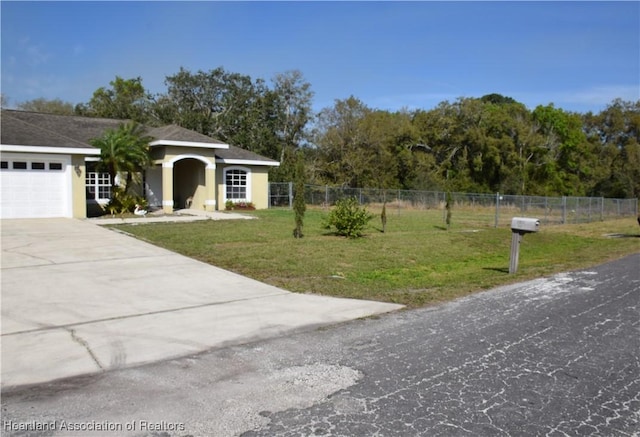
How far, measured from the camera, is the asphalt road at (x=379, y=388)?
3.80 meters

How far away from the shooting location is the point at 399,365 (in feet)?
16.5

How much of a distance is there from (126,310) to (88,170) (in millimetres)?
19638

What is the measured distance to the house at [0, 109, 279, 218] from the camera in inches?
784

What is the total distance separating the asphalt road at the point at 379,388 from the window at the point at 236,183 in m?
24.6

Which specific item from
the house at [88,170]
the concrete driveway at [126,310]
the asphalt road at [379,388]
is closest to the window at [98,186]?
the house at [88,170]

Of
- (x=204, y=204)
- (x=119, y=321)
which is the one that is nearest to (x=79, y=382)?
(x=119, y=321)

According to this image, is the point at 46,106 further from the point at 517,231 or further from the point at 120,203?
the point at 517,231

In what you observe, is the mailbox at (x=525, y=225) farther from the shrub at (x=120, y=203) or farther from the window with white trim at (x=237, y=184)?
the window with white trim at (x=237, y=184)

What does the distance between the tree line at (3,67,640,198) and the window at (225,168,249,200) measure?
1336 centimetres

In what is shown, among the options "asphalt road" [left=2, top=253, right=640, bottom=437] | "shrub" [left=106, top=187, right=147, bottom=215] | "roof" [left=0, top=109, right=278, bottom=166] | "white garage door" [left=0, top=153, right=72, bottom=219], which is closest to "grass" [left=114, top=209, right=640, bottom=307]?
"asphalt road" [left=2, top=253, right=640, bottom=437]

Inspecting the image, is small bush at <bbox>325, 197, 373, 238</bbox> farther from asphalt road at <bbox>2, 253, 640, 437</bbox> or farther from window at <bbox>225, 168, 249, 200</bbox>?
window at <bbox>225, 168, 249, 200</bbox>

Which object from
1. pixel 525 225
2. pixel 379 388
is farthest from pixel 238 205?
pixel 379 388

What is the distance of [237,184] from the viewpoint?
101 ft

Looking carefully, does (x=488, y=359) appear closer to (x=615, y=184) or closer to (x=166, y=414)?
(x=166, y=414)
